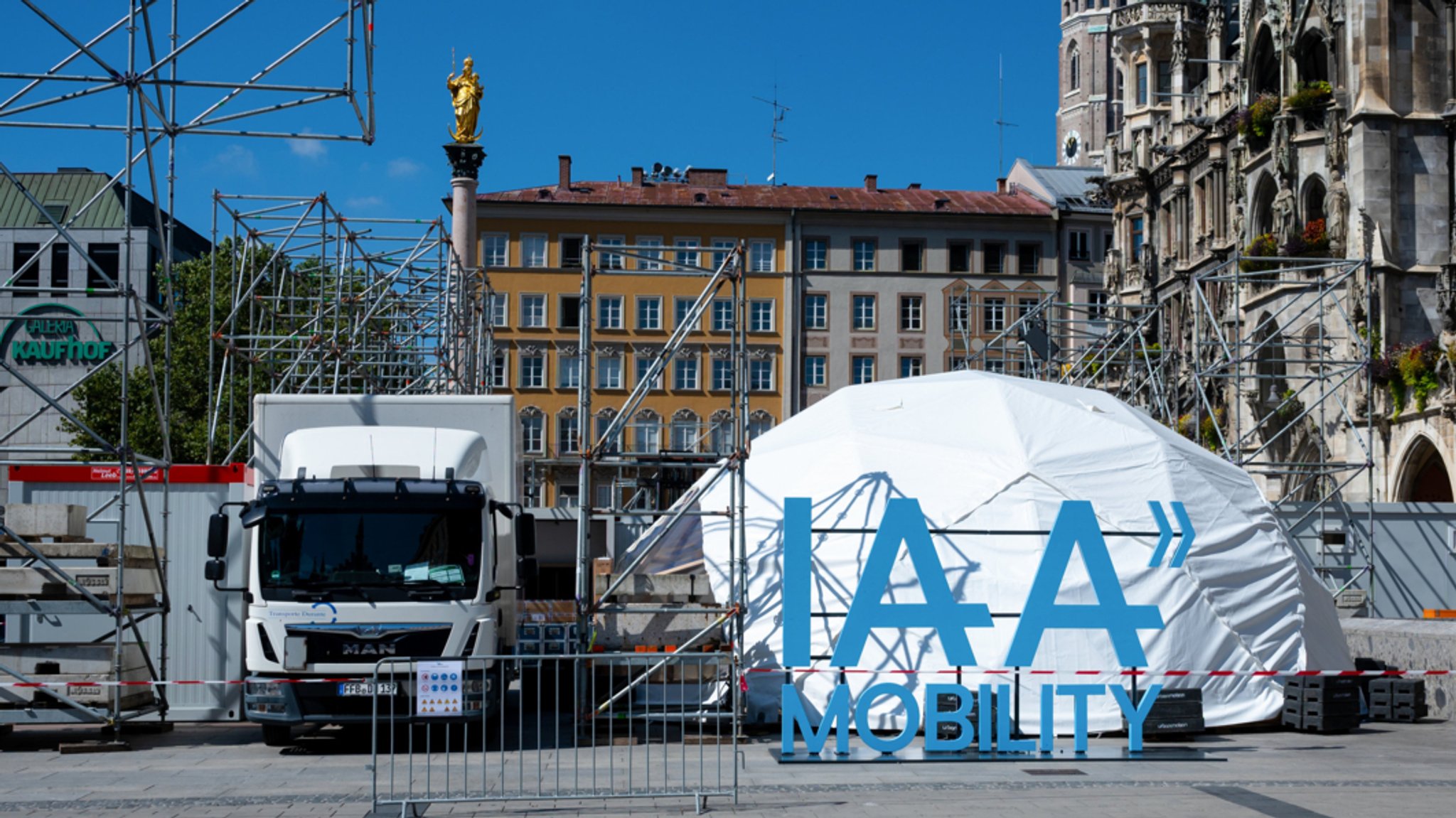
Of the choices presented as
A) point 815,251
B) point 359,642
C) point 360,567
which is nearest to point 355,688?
point 359,642

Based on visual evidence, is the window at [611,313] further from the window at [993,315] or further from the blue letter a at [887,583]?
the blue letter a at [887,583]

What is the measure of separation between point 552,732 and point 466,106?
2575 centimetres

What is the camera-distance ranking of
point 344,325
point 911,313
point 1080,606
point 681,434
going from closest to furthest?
point 1080,606, point 344,325, point 681,434, point 911,313

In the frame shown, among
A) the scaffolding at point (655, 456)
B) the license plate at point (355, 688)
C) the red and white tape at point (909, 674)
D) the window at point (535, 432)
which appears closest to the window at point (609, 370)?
the window at point (535, 432)

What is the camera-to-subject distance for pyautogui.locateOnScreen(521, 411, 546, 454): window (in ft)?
223

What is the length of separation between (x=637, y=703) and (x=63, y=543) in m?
6.66

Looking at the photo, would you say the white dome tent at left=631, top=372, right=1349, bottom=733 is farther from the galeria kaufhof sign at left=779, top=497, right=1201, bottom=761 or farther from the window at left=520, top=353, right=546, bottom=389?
the window at left=520, top=353, right=546, bottom=389

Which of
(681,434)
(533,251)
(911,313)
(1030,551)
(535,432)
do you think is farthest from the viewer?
(911,313)

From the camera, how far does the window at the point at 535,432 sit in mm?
67875

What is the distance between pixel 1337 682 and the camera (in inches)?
747

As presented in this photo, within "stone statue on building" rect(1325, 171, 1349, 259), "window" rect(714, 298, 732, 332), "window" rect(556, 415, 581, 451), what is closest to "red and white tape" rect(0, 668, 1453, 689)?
"stone statue on building" rect(1325, 171, 1349, 259)

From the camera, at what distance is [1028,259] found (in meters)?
72.3

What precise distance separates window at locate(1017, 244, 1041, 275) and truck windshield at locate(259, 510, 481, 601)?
190 ft

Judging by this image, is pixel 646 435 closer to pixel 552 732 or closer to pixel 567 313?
pixel 567 313
